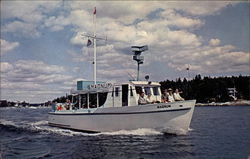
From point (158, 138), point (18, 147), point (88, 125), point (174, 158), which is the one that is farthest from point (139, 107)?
point (18, 147)

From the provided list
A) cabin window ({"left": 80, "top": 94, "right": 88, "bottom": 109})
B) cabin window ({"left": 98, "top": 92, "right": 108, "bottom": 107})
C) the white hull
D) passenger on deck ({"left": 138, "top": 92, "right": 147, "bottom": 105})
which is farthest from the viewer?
cabin window ({"left": 80, "top": 94, "right": 88, "bottom": 109})

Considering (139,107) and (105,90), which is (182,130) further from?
(105,90)

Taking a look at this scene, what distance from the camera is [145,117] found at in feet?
61.8

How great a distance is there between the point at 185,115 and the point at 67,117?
10.1m

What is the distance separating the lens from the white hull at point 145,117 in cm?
1841

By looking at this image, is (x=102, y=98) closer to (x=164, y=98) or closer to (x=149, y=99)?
(x=149, y=99)

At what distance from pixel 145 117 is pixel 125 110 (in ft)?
4.76

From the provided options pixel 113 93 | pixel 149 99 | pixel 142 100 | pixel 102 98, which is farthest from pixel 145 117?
pixel 102 98

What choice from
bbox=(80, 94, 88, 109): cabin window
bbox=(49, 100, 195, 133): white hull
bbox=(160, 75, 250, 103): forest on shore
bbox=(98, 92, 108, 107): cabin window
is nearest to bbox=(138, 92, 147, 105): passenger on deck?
bbox=(49, 100, 195, 133): white hull

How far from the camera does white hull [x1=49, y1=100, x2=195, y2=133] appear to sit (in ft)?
60.4

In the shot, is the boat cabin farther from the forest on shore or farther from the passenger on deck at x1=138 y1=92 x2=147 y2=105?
the forest on shore

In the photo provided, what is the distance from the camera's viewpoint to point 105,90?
2109cm

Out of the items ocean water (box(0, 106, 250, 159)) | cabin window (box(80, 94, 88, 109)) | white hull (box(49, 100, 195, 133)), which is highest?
cabin window (box(80, 94, 88, 109))

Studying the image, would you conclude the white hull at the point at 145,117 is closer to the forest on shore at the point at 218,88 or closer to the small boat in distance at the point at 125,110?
the small boat in distance at the point at 125,110
